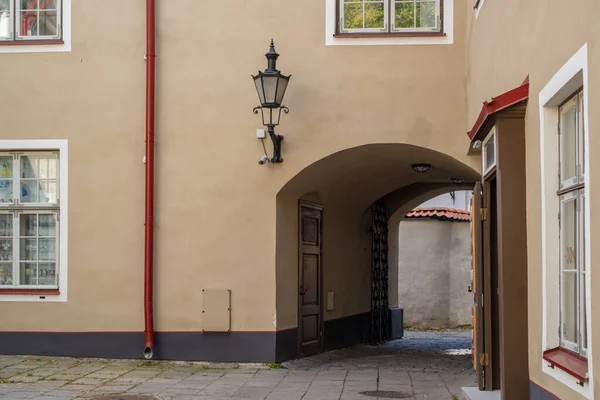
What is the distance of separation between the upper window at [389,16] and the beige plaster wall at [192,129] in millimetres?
253

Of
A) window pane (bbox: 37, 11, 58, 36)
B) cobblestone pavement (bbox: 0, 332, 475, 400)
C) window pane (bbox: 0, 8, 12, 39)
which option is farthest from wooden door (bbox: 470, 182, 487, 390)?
window pane (bbox: 0, 8, 12, 39)

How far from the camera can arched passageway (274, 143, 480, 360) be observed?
444 inches

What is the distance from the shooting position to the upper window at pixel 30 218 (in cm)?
1133

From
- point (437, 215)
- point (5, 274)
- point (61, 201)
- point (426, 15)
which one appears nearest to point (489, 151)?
point (426, 15)

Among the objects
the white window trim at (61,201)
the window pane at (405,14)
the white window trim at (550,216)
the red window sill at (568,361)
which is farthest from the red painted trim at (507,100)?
the white window trim at (61,201)

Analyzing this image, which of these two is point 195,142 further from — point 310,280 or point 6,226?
point 310,280

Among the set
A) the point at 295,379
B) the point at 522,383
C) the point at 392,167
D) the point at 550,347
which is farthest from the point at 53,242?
the point at 550,347

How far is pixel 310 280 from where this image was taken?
41.3ft

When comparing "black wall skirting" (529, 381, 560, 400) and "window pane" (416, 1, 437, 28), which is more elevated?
"window pane" (416, 1, 437, 28)

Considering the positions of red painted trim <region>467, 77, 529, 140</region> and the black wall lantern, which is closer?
red painted trim <region>467, 77, 529, 140</region>

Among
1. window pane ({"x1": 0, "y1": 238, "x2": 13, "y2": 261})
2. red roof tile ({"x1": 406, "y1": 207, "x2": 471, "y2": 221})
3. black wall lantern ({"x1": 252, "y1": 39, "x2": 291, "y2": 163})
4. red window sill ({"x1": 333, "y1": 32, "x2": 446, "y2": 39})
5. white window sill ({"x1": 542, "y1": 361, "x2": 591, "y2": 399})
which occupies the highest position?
red window sill ({"x1": 333, "y1": 32, "x2": 446, "y2": 39})

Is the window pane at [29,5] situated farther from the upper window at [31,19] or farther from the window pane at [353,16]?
the window pane at [353,16]

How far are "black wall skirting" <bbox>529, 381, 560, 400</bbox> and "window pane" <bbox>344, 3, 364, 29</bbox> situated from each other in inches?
214

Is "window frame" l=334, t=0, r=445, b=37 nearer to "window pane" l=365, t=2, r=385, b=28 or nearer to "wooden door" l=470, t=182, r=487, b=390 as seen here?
"window pane" l=365, t=2, r=385, b=28
